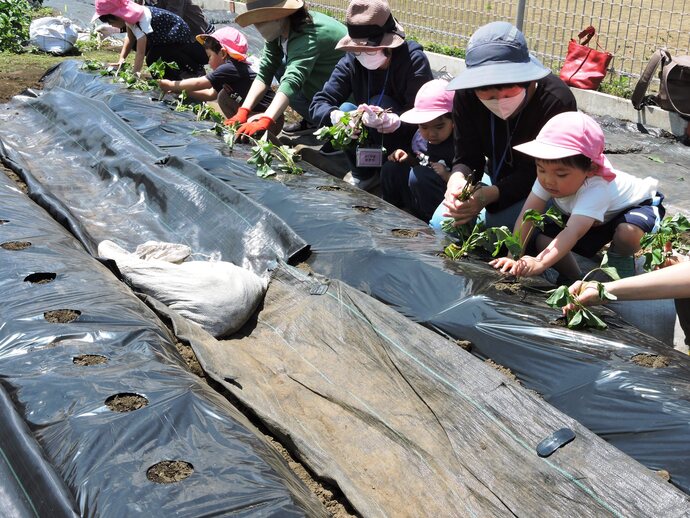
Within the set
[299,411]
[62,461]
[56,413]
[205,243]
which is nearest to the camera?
[62,461]

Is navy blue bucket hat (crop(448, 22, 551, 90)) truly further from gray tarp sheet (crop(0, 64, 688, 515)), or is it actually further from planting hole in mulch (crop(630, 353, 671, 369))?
planting hole in mulch (crop(630, 353, 671, 369))

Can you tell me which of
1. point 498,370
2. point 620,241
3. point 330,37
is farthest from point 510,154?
point 330,37

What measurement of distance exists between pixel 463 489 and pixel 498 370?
1.97 feet

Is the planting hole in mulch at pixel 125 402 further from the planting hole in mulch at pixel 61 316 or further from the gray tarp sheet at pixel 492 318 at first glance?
the gray tarp sheet at pixel 492 318

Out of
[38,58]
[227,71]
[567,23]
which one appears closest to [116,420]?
[227,71]

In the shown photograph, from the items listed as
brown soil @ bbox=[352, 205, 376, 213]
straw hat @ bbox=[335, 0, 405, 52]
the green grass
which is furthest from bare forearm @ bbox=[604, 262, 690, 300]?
the green grass

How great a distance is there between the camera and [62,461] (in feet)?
6.73

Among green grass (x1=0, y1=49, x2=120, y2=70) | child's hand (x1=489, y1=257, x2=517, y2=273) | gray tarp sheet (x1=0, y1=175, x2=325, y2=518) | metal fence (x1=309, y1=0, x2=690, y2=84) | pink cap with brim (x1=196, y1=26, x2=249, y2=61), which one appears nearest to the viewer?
gray tarp sheet (x1=0, y1=175, x2=325, y2=518)

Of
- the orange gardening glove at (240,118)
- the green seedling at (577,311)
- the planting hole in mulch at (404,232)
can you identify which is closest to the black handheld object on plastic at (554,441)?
the green seedling at (577,311)

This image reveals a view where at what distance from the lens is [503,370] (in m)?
2.84

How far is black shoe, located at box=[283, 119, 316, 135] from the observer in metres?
6.41

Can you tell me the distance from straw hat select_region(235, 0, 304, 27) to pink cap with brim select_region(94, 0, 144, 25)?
2.17m

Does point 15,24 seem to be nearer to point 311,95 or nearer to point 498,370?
point 311,95

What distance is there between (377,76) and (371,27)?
0.34 metres
